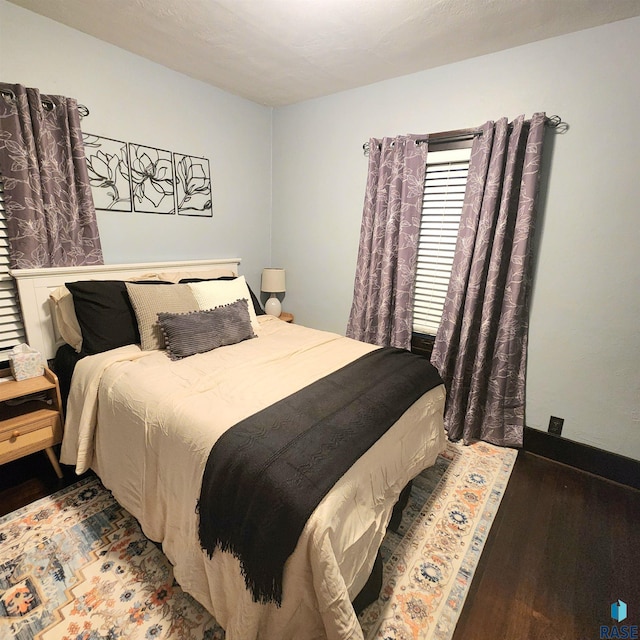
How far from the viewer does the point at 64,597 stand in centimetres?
133

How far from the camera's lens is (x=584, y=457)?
2.20 meters

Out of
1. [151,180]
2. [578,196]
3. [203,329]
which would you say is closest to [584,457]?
[578,196]

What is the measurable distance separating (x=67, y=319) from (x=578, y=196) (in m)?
3.26

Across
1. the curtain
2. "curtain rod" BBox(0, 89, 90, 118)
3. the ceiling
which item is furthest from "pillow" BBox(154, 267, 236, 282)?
the curtain

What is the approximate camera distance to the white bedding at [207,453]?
1017 mm

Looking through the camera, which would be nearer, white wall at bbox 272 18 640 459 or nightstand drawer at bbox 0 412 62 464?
nightstand drawer at bbox 0 412 62 464

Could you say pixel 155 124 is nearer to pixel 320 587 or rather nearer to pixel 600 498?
pixel 320 587

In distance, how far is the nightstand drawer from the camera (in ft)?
5.68

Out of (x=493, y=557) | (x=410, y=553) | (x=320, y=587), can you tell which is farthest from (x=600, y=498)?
(x=320, y=587)

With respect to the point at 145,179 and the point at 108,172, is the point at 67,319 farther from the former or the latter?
the point at 145,179

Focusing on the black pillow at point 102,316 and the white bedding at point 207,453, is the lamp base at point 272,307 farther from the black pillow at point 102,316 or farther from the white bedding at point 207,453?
the black pillow at point 102,316

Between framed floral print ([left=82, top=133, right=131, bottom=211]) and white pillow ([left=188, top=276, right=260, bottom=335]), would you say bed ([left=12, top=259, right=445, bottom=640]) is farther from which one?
framed floral print ([left=82, top=133, right=131, bottom=211])

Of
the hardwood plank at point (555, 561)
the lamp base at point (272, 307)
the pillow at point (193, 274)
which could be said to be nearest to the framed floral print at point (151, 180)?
the pillow at point (193, 274)

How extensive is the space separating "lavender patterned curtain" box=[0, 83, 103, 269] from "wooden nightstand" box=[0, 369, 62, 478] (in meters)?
0.72
